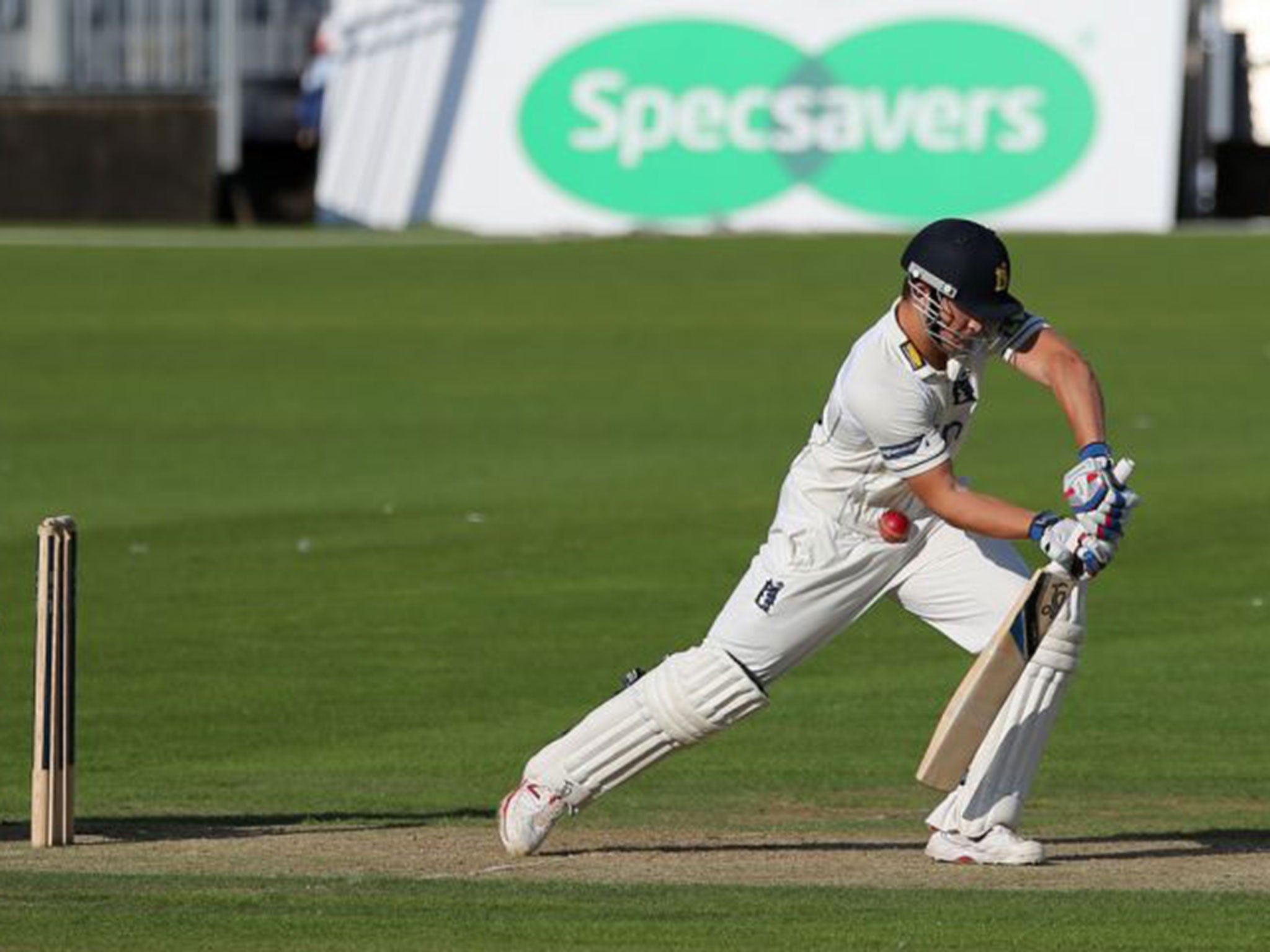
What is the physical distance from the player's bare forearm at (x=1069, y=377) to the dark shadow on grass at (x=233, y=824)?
2.51 m

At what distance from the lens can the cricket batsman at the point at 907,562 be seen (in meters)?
9.04

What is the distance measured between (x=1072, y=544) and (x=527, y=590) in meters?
7.59

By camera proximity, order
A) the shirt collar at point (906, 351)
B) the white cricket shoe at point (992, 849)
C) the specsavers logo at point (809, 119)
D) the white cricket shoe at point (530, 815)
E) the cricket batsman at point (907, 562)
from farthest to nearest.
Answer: the specsavers logo at point (809, 119) → the white cricket shoe at point (530, 815) → the white cricket shoe at point (992, 849) → the shirt collar at point (906, 351) → the cricket batsman at point (907, 562)

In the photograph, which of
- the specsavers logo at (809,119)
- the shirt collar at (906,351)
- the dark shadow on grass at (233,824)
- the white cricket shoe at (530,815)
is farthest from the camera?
the specsavers logo at (809,119)

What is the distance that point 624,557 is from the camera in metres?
17.2

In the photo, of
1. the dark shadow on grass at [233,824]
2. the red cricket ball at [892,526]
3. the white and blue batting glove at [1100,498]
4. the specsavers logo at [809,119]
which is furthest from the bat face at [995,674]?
the specsavers logo at [809,119]

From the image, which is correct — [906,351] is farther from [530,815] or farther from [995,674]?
[530,815]

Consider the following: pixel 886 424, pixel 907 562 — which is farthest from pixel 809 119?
pixel 886 424

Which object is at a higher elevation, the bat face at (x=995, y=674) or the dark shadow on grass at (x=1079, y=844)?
the bat face at (x=995, y=674)

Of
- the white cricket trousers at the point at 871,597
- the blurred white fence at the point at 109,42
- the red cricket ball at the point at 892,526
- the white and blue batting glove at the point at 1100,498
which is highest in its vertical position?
the white and blue batting glove at the point at 1100,498

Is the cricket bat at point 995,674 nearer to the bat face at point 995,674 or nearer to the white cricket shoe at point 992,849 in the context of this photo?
the bat face at point 995,674

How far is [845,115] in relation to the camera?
1635 inches

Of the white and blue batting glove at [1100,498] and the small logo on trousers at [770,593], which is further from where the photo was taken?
the small logo on trousers at [770,593]

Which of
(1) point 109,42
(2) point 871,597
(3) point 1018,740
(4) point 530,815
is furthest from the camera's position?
(1) point 109,42
